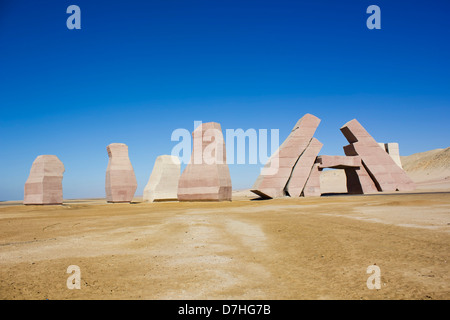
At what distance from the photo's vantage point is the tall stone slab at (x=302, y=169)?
17812 mm

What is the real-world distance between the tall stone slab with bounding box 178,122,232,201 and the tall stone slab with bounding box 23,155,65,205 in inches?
383

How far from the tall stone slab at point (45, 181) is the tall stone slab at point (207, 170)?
973 cm

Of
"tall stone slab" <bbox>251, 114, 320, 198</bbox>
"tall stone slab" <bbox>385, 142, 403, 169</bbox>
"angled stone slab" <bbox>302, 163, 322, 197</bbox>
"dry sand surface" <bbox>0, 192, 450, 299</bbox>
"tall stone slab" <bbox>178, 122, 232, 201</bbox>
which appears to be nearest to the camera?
"dry sand surface" <bbox>0, 192, 450, 299</bbox>

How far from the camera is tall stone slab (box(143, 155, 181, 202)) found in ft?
83.6

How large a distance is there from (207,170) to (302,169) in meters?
5.78

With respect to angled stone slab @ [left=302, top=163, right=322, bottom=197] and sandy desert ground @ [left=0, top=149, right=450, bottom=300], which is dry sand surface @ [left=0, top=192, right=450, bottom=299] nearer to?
sandy desert ground @ [left=0, top=149, right=450, bottom=300]

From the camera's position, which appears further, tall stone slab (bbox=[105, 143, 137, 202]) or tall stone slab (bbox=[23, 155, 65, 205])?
tall stone slab (bbox=[105, 143, 137, 202])

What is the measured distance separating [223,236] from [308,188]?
1333cm

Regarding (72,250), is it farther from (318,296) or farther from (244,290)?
(318,296)

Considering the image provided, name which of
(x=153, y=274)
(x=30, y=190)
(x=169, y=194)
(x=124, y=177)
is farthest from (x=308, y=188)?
(x=30, y=190)

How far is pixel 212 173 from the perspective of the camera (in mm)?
17750

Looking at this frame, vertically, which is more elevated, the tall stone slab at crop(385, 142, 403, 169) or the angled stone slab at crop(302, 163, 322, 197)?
the tall stone slab at crop(385, 142, 403, 169)

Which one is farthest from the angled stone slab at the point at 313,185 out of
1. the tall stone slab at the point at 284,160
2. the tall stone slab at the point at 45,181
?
the tall stone slab at the point at 45,181

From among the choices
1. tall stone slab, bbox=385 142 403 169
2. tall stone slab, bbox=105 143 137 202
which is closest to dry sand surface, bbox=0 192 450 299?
tall stone slab, bbox=105 143 137 202
